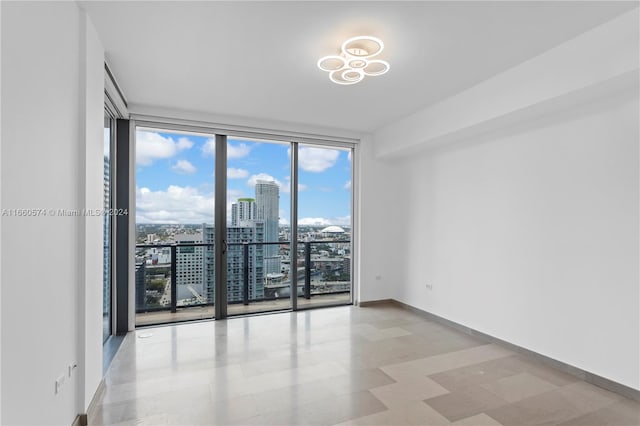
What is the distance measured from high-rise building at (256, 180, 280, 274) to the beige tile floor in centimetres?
121

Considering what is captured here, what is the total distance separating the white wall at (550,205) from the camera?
2727 mm

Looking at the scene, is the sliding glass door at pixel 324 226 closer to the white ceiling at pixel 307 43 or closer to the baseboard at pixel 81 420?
the white ceiling at pixel 307 43

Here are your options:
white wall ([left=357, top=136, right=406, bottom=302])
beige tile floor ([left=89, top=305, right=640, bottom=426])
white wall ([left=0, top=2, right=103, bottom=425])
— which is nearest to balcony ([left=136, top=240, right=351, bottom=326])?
white wall ([left=357, top=136, right=406, bottom=302])

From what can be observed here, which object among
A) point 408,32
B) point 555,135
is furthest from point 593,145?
point 408,32

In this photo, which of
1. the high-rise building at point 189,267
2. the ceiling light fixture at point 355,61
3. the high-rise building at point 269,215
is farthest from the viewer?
the high-rise building at point 269,215

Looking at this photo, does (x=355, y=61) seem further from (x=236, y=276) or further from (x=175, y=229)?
(x=236, y=276)

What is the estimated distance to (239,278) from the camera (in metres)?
5.05

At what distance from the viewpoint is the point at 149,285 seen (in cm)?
461

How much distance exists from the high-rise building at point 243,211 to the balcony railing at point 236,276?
0.33 meters

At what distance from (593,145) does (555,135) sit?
1.19 ft

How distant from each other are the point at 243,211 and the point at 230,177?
0.53 meters

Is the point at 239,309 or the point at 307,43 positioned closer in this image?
the point at 307,43

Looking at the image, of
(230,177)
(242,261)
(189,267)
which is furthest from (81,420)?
(230,177)

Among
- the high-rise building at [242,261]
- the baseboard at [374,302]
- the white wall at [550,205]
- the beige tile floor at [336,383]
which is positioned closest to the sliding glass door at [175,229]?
the high-rise building at [242,261]
